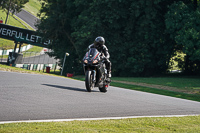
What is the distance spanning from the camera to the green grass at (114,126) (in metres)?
5.46

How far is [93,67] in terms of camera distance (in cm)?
1187

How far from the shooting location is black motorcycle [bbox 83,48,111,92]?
38.1 ft

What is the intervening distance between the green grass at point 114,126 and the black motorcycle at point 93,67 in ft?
15.0

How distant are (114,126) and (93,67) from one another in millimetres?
5773

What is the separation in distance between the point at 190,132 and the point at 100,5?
103ft

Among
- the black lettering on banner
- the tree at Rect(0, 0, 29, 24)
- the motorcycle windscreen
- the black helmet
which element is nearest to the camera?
the motorcycle windscreen

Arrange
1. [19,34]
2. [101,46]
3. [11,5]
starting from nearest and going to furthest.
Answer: [101,46] < [19,34] < [11,5]

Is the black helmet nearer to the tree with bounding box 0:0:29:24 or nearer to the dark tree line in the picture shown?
the dark tree line

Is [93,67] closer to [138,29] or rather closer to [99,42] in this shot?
[99,42]

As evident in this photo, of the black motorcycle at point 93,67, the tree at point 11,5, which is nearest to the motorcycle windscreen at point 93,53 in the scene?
the black motorcycle at point 93,67

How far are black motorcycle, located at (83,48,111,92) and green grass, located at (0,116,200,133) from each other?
4.59 m

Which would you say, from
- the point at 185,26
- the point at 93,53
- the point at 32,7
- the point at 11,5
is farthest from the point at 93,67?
the point at 32,7

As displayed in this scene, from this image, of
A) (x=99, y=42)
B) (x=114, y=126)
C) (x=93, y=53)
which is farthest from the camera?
(x=99, y=42)

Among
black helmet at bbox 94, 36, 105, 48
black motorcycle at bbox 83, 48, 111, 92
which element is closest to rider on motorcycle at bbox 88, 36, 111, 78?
black helmet at bbox 94, 36, 105, 48
